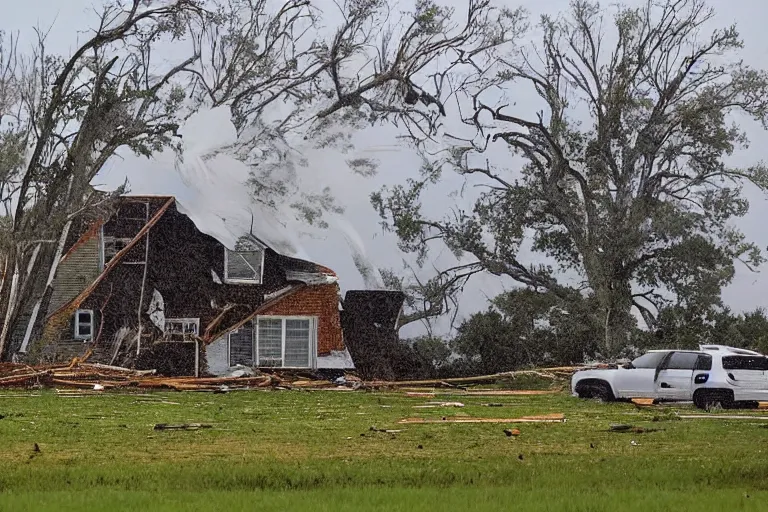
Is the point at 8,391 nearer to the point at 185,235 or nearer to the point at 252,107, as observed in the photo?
the point at 185,235

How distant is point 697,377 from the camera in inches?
778

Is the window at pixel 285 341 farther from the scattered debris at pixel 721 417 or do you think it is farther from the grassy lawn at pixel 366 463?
the scattered debris at pixel 721 417

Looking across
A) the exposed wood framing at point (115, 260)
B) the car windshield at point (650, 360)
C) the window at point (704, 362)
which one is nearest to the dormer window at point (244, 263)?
the exposed wood framing at point (115, 260)

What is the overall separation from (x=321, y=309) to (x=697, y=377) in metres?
10.4

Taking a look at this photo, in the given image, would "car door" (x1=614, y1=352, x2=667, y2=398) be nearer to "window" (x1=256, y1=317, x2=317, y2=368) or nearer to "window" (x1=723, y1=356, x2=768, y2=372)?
"window" (x1=723, y1=356, x2=768, y2=372)

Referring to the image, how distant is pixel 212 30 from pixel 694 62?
1264 cm

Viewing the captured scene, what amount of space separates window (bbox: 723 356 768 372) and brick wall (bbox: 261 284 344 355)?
10.4 m

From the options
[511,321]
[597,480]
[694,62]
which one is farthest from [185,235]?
[597,480]

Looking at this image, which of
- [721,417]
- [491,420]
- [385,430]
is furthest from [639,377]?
[385,430]

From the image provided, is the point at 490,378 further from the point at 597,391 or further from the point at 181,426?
the point at 181,426

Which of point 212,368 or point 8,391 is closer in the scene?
point 8,391

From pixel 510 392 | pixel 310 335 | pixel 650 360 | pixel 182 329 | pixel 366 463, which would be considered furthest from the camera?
pixel 310 335

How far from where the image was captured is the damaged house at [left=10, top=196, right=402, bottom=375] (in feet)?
86.3

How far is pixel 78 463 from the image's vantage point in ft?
34.0
